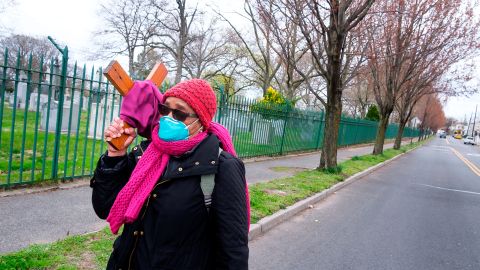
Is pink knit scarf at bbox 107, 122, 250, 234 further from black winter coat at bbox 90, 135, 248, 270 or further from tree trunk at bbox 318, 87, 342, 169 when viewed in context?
tree trunk at bbox 318, 87, 342, 169

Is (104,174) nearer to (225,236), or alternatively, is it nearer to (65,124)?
(225,236)

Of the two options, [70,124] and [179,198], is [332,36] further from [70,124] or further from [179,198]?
[179,198]

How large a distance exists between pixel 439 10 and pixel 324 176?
11041mm

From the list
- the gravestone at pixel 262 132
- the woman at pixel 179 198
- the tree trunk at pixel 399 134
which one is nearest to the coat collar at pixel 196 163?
the woman at pixel 179 198

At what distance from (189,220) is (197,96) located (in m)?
0.63

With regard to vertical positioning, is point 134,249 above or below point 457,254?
above

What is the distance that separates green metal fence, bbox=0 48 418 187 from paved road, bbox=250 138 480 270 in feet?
10.7

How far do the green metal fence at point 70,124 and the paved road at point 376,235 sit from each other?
327cm

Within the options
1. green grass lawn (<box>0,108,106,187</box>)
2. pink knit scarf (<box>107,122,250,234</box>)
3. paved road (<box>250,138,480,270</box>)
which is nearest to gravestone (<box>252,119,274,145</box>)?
paved road (<box>250,138,480,270</box>)

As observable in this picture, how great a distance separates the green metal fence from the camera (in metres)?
5.91

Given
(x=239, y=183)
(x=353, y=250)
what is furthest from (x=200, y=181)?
(x=353, y=250)

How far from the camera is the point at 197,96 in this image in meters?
1.98

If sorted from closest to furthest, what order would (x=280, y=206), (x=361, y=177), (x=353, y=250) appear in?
1. (x=353, y=250)
2. (x=280, y=206)
3. (x=361, y=177)

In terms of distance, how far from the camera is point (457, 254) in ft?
18.4
